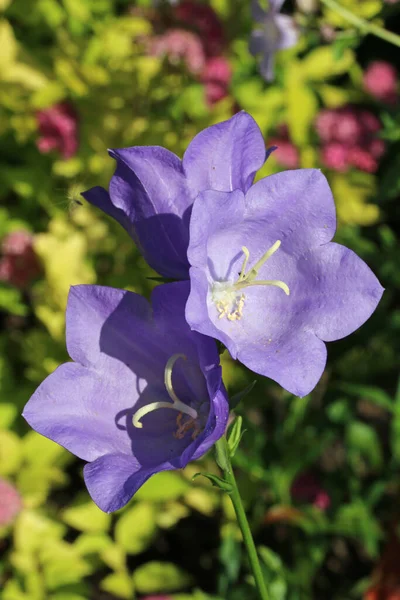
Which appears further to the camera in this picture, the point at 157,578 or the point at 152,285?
the point at 152,285

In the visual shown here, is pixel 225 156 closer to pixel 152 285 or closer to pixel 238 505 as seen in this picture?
pixel 238 505

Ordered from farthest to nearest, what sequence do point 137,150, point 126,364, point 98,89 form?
1. point 98,89
2. point 126,364
3. point 137,150

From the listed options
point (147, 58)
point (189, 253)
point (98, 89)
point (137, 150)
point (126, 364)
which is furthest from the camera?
point (147, 58)

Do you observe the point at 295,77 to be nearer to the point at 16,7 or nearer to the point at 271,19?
the point at 271,19

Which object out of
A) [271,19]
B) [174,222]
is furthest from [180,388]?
[271,19]

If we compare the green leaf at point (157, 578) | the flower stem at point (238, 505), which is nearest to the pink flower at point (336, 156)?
the green leaf at point (157, 578)

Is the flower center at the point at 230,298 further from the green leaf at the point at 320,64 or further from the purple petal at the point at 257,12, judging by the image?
the green leaf at the point at 320,64

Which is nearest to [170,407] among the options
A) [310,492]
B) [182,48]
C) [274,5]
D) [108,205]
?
[108,205]
